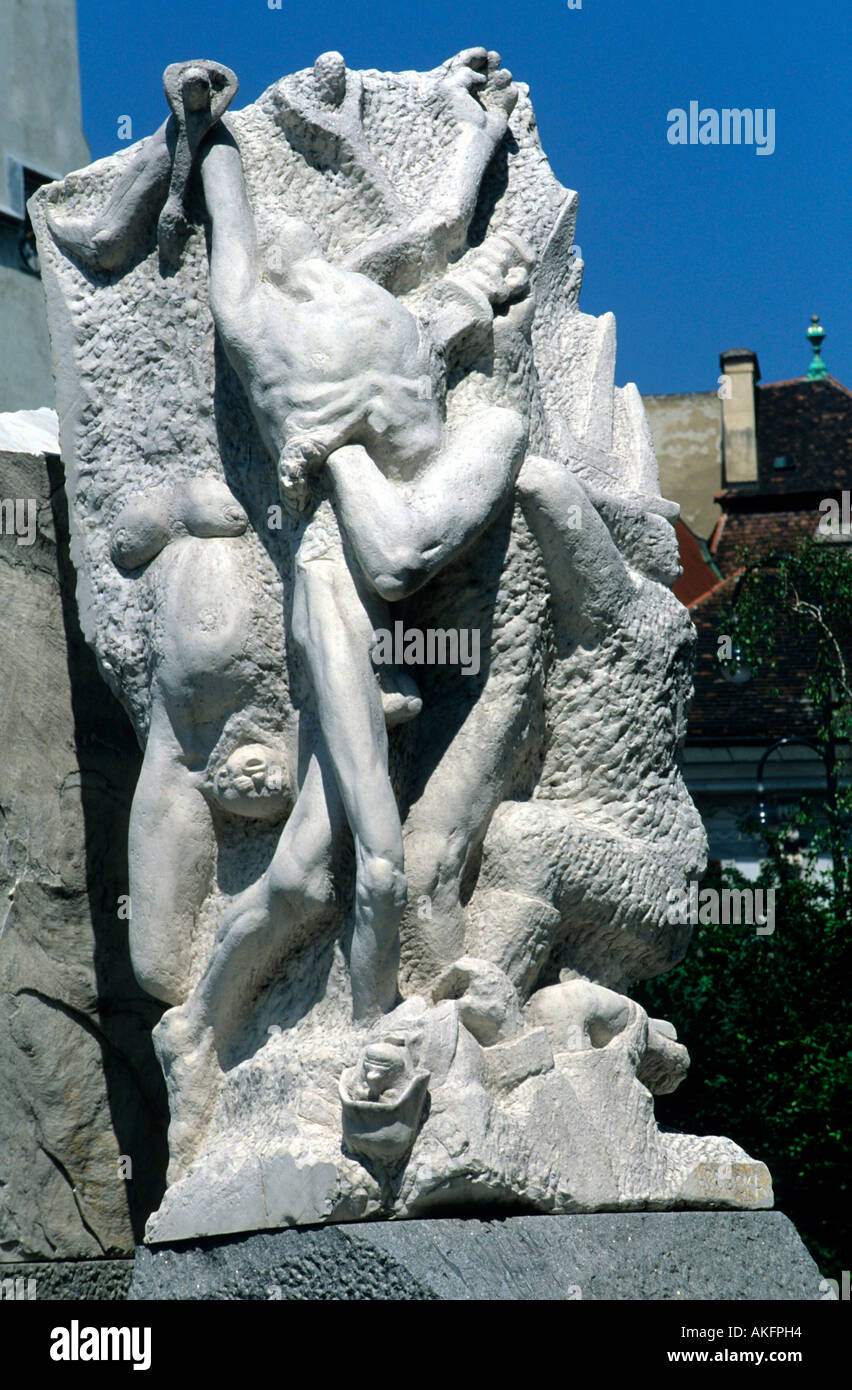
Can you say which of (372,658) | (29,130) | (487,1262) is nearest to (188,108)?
(372,658)

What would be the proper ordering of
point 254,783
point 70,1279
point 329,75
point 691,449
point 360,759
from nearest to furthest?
point 360,759 → point 254,783 → point 329,75 → point 70,1279 → point 691,449

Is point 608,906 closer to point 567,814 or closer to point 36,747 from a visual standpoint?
point 567,814

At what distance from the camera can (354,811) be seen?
12.1 feet

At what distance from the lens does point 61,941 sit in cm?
471

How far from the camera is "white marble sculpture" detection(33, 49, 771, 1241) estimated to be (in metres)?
3.71

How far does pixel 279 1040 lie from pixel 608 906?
845 millimetres

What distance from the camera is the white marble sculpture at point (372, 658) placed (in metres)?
3.71

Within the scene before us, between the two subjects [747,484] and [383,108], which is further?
[747,484]

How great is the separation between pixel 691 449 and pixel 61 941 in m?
18.2

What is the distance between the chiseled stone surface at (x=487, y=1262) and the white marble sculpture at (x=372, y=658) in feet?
0.19

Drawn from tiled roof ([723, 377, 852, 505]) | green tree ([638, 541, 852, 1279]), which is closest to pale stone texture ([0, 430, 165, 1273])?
green tree ([638, 541, 852, 1279])

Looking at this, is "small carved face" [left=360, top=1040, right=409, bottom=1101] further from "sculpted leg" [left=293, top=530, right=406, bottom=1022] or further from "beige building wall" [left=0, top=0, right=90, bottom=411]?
"beige building wall" [left=0, top=0, right=90, bottom=411]

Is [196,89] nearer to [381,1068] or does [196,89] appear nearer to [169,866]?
[169,866]
